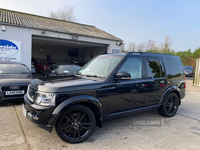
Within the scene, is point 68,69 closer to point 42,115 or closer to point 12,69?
point 12,69

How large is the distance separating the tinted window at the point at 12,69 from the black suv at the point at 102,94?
10.1ft

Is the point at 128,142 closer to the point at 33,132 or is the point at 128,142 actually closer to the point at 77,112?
the point at 77,112

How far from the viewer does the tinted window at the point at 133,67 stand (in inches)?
136

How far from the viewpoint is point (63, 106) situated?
2596mm

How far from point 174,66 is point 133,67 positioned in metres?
1.81

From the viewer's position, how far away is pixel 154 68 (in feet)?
13.1

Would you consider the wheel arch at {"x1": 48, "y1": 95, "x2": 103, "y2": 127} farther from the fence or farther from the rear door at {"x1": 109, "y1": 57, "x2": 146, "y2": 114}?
the fence

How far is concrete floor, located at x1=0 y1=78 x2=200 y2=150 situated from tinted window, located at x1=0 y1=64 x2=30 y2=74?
2.04m

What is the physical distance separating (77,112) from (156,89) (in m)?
2.27

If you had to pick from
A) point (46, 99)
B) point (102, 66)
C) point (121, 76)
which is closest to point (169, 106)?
point (121, 76)

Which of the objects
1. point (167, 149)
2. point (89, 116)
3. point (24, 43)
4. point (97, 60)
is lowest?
point (167, 149)

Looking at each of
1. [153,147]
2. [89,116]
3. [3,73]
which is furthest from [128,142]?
[3,73]

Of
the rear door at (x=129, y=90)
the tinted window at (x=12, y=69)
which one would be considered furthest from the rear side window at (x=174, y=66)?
the tinted window at (x=12, y=69)

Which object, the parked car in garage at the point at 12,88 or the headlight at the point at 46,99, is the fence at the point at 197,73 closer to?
the parked car in garage at the point at 12,88
